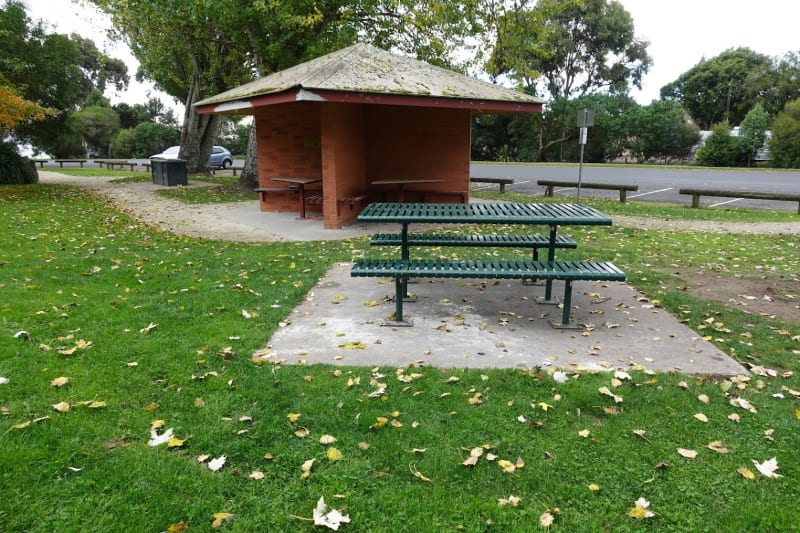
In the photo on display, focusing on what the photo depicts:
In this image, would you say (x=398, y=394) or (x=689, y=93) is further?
(x=689, y=93)

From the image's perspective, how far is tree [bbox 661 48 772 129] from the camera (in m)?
45.0

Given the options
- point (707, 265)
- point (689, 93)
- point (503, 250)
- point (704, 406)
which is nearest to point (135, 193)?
point (503, 250)

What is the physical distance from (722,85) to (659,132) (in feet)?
46.2

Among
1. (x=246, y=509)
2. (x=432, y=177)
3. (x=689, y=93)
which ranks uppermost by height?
(x=689, y=93)

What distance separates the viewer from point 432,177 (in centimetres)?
1310

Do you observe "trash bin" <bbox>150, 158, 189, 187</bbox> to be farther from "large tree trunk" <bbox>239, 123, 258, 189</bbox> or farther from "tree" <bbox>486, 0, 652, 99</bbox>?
"tree" <bbox>486, 0, 652, 99</bbox>

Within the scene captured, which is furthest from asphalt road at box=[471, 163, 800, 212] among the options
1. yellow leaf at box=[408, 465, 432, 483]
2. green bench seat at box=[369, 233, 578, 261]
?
yellow leaf at box=[408, 465, 432, 483]

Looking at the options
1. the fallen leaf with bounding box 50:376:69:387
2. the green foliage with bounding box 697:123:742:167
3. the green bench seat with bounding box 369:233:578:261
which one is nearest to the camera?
the fallen leaf with bounding box 50:376:69:387

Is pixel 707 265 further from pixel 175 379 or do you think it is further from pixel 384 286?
pixel 175 379

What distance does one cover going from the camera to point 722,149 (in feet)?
114

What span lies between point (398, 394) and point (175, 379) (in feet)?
4.71

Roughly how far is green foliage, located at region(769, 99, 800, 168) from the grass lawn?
34.1m

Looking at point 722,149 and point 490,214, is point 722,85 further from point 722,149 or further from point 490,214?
point 490,214

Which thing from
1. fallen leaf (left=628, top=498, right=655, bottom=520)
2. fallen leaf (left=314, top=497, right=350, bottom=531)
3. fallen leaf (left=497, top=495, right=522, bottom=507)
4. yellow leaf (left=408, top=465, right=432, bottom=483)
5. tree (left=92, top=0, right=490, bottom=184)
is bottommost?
fallen leaf (left=628, top=498, right=655, bottom=520)
